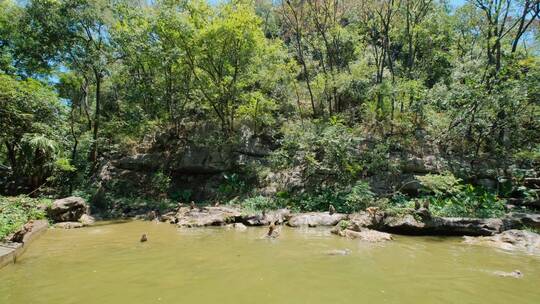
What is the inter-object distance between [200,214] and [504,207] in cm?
1163

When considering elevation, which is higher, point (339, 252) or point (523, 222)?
point (523, 222)

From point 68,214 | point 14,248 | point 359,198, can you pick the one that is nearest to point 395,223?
point 359,198

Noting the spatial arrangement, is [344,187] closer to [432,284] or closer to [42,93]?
[432,284]

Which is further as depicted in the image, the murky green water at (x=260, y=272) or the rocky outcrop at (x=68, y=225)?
the rocky outcrop at (x=68, y=225)

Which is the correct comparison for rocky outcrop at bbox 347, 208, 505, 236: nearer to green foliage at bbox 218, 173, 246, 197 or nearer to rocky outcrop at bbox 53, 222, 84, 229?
green foliage at bbox 218, 173, 246, 197

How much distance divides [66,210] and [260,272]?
1034 centimetres

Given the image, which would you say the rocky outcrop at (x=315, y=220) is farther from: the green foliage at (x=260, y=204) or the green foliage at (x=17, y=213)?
the green foliage at (x=17, y=213)

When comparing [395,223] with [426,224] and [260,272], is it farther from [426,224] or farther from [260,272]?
[260,272]

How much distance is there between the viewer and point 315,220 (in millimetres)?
13977

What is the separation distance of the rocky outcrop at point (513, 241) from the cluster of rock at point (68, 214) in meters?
13.3

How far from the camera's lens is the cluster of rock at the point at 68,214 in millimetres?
→ 13608

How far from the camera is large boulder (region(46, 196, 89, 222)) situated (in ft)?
45.5

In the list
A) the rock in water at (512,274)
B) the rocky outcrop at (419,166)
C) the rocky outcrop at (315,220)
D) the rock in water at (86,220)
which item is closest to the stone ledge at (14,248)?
the rock in water at (86,220)

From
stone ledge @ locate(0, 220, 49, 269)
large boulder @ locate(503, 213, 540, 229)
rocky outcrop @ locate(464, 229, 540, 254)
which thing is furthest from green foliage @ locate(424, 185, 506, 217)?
stone ledge @ locate(0, 220, 49, 269)
